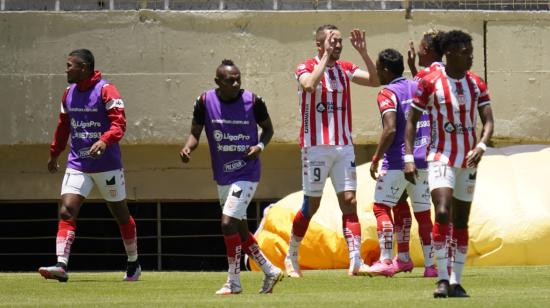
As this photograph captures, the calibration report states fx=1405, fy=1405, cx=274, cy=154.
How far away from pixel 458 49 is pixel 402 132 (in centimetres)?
317

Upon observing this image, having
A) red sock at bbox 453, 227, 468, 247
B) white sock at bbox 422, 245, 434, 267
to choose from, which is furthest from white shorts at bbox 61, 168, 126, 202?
red sock at bbox 453, 227, 468, 247

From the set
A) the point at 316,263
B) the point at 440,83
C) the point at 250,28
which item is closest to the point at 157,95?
the point at 250,28

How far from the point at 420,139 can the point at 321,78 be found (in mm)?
1152

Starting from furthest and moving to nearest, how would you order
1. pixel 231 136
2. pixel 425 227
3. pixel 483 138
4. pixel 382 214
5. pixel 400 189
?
pixel 382 214
pixel 400 189
pixel 425 227
pixel 231 136
pixel 483 138

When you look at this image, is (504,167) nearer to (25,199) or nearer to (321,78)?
(321,78)

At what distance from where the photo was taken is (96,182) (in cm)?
1398

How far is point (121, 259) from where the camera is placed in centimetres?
2219

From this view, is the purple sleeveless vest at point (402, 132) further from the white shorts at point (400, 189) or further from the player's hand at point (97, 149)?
the player's hand at point (97, 149)

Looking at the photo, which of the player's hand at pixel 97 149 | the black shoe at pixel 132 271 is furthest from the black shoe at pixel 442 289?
the black shoe at pixel 132 271

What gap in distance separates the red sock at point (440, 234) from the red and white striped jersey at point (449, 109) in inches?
20.4

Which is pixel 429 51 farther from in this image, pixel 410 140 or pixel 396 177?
pixel 410 140

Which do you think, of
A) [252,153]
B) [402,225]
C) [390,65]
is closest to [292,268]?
[402,225]

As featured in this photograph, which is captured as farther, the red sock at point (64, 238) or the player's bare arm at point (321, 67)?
the red sock at point (64, 238)

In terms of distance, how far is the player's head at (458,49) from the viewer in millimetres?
10750
